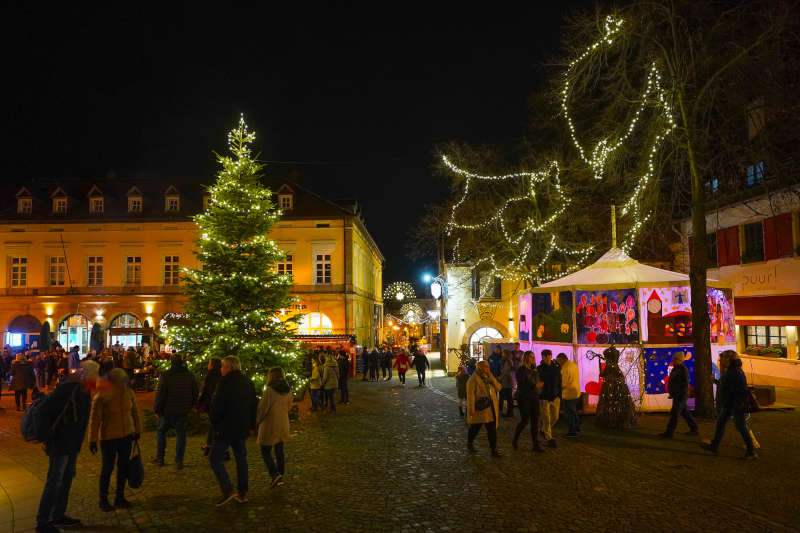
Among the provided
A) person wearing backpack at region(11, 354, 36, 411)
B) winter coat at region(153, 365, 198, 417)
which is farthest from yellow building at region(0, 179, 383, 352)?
winter coat at region(153, 365, 198, 417)

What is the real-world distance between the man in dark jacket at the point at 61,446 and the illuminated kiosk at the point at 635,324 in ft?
38.0

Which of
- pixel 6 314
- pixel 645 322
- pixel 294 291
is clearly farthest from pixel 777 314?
pixel 6 314

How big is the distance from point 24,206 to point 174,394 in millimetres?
39903

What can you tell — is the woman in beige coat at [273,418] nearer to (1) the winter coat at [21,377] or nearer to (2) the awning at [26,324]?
(1) the winter coat at [21,377]

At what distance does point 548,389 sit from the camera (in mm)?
9828

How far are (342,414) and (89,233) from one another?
32.7 meters

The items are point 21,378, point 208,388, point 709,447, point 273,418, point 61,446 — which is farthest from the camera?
point 21,378

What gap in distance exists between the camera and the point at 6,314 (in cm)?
3859

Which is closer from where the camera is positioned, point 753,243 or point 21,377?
point 21,377

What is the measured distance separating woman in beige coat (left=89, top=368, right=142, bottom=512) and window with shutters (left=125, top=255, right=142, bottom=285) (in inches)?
1389

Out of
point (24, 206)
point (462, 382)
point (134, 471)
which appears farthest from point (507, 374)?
point (24, 206)

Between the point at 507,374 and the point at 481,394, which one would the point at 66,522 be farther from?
the point at 507,374

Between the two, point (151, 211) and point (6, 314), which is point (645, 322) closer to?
point (151, 211)

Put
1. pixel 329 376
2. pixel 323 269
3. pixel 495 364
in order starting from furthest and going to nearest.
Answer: pixel 323 269 → pixel 495 364 → pixel 329 376
